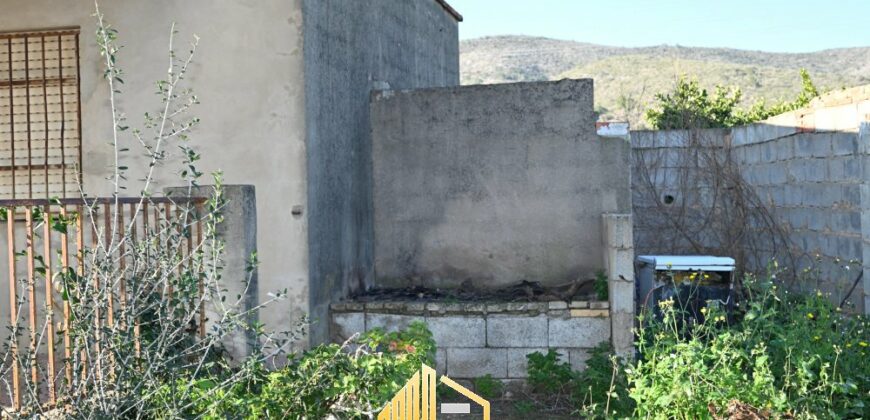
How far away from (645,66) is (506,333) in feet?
126

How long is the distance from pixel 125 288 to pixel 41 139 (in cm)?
437

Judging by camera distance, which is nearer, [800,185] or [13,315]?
[13,315]

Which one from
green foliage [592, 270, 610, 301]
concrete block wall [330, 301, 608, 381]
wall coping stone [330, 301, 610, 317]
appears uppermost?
green foliage [592, 270, 610, 301]

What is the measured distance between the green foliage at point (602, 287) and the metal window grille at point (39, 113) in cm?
476

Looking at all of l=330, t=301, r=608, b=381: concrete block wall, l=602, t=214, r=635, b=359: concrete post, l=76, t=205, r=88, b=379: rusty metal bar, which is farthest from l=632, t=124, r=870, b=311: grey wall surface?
l=76, t=205, r=88, b=379: rusty metal bar

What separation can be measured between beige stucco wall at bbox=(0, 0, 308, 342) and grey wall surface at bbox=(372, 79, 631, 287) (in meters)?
1.87

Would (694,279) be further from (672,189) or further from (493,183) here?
(672,189)

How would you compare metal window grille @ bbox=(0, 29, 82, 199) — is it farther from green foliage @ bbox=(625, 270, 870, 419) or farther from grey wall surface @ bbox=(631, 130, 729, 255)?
grey wall surface @ bbox=(631, 130, 729, 255)

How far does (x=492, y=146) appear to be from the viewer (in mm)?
10070

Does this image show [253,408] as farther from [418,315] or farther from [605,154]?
[605,154]

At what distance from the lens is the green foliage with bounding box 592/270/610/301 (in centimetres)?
898

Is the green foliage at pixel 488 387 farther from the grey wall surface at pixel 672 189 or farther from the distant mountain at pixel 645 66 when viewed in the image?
the distant mountain at pixel 645 66

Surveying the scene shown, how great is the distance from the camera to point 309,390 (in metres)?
5.16

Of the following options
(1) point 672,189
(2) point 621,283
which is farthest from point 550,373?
(1) point 672,189
